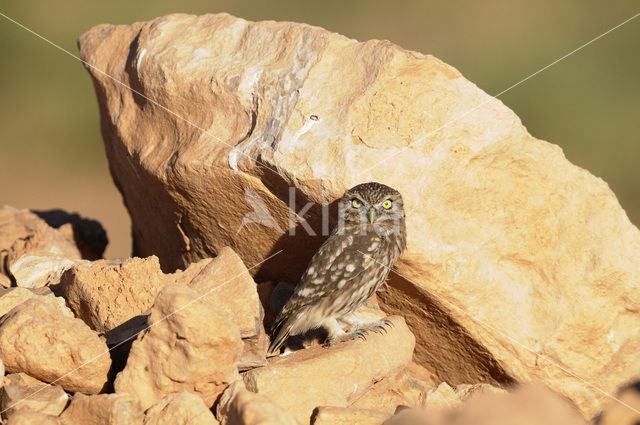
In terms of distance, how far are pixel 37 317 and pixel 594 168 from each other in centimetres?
1359

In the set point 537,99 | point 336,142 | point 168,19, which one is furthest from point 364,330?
point 537,99

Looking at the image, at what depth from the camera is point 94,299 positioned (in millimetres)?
4863

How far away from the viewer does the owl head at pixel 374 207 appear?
4.96 m

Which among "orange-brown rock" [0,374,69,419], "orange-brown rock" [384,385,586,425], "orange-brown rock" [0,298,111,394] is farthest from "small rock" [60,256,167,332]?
"orange-brown rock" [384,385,586,425]

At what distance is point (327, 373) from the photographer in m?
4.50

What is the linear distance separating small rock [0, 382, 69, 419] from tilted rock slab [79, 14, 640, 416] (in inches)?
76.2

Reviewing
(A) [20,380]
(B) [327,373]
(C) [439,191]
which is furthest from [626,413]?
(A) [20,380]

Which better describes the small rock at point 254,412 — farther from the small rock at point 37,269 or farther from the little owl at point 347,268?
the small rock at point 37,269

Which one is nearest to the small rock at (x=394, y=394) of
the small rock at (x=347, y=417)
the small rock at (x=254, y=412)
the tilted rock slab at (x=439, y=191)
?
the tilted rock slab at (x=439, y=191)

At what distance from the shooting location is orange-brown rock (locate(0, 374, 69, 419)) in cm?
390

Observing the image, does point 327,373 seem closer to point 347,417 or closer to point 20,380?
point 347,417

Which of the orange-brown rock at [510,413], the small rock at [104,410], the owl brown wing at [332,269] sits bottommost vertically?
the small rock at [104,410]

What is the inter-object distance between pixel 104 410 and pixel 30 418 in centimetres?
34

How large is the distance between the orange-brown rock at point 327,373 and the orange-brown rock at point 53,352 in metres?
0.82
